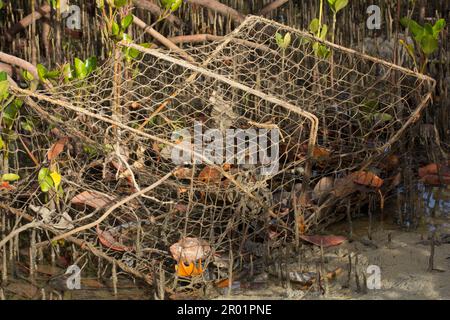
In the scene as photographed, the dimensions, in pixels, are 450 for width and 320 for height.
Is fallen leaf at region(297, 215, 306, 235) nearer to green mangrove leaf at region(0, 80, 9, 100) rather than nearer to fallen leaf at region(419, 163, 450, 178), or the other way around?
fallen leaf at region(419, 163, 450, 178)

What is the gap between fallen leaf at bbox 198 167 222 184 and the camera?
130 inches

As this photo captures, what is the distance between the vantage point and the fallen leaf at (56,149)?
132 inches

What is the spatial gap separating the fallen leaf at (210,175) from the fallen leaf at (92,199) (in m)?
0.33

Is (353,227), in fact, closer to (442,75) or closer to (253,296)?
(253,296)

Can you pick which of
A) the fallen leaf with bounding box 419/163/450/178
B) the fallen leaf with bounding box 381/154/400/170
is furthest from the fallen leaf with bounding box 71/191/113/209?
the fallen leaf with bounding box 419/163/450/178

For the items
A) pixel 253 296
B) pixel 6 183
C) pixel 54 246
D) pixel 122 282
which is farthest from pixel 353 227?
pixel 6 183

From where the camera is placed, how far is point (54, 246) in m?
3.32

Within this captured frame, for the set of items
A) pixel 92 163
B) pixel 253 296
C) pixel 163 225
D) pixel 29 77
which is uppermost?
pixel 29 77

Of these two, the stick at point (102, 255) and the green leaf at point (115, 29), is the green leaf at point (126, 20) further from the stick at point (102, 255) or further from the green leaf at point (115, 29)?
the stick at point (102, 255)

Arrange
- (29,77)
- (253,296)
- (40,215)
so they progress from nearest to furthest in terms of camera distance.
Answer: (253,296) → (40,215) → (29,77)

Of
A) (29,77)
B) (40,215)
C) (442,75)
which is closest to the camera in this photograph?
(40,215)

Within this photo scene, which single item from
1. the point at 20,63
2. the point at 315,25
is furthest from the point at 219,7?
the point at 20,63

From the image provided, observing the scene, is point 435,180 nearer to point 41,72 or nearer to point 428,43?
point 428,43

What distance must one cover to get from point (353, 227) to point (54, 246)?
1071 millimetres
